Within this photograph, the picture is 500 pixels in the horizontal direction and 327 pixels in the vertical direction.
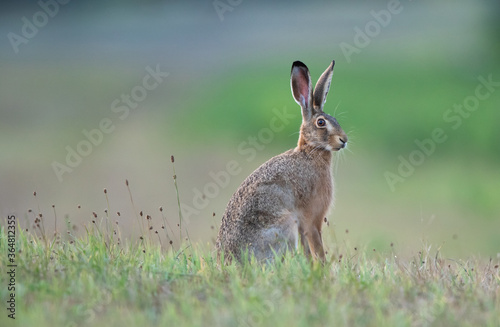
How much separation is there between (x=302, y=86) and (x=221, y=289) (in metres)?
3.07

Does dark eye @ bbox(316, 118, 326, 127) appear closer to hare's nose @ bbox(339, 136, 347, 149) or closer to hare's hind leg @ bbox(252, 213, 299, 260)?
hare's nose @ bbox(339, 136, 347, 149)

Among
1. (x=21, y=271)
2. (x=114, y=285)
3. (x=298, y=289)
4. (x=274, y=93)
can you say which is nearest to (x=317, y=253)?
(x=298, y=289)

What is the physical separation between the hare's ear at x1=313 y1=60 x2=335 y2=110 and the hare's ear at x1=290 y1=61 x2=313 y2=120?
0.43 ft

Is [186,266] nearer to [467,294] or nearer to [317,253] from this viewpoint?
[317,253]

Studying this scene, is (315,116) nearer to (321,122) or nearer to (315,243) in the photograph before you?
(321,122)

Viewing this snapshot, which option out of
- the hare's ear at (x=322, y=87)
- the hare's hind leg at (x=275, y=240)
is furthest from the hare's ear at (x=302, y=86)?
the hare's hind leg at (x=275, y=240)

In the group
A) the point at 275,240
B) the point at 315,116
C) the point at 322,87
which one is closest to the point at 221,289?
the point at 275,240

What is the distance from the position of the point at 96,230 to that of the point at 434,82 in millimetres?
16030

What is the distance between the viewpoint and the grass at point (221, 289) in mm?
5648

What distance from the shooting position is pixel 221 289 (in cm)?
642

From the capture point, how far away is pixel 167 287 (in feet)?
21.3

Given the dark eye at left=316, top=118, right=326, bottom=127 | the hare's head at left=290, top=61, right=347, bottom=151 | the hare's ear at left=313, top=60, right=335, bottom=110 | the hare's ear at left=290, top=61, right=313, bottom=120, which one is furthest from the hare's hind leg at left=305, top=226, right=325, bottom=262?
the hare's ear at left=313, top=60, right=335, bottom=110

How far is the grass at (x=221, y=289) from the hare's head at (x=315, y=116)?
1384 mm

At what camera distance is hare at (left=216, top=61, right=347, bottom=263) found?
7898 mm
